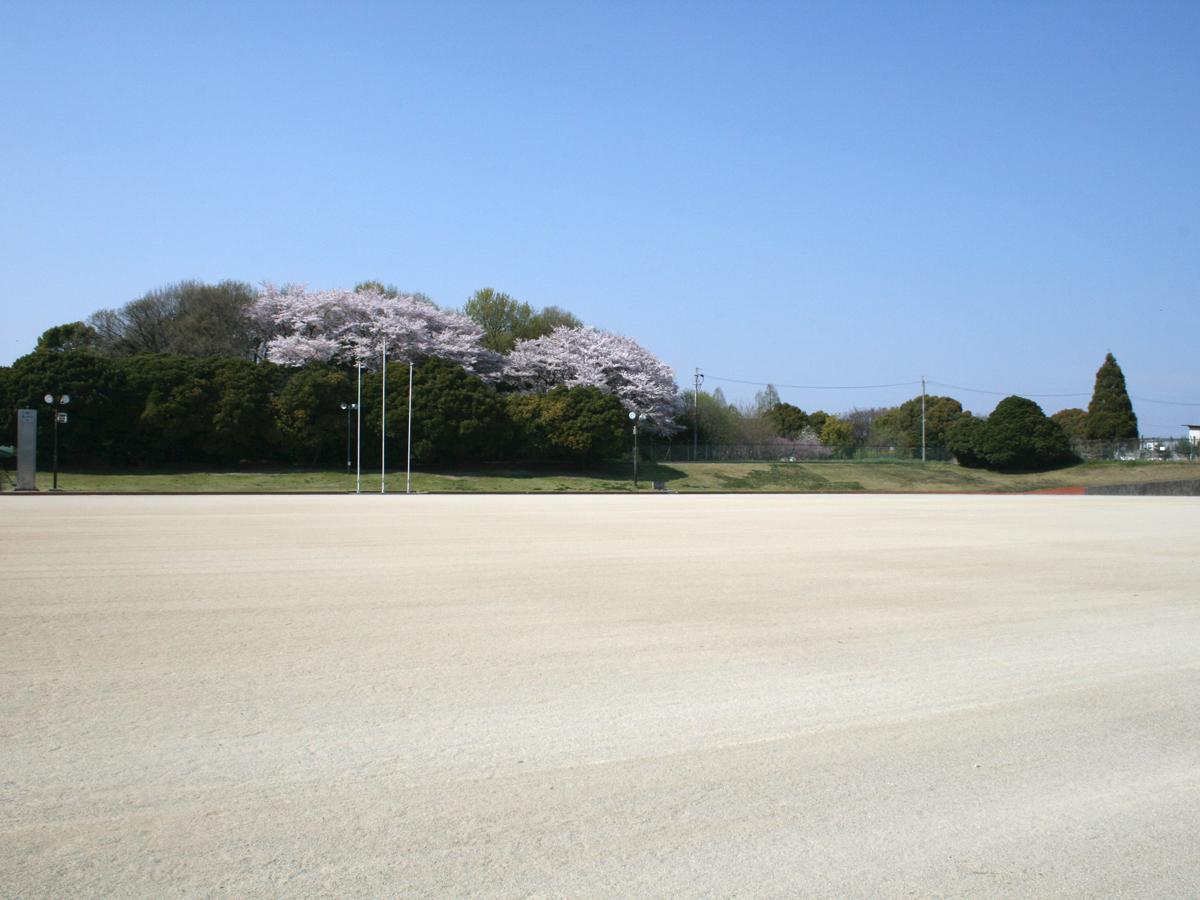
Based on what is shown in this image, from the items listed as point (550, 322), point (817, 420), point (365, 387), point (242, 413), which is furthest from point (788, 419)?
point (242, 413)

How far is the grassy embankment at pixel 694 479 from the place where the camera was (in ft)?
166

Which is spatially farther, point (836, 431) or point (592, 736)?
point (836, 431)

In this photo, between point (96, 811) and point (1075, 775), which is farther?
point (1075, 775)

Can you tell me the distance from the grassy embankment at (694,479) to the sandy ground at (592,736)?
132 feet

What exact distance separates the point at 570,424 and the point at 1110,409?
5607 centimetres

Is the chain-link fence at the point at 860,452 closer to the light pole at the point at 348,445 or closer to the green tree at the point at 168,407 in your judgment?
the light pole at the point at 348,445

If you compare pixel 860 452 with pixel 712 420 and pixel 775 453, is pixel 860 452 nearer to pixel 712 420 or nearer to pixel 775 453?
pixel 775 453

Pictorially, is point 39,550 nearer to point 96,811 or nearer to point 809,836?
point 96,811

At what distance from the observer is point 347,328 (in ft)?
232

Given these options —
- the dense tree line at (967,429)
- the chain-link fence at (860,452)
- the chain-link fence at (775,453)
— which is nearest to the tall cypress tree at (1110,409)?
the dense tree line at (967,429)

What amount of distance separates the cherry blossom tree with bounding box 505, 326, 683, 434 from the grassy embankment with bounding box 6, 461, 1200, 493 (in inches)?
286

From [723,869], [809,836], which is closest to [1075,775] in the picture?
[809,836]

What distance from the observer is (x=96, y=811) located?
4.29 meters

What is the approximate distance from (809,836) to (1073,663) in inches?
181
